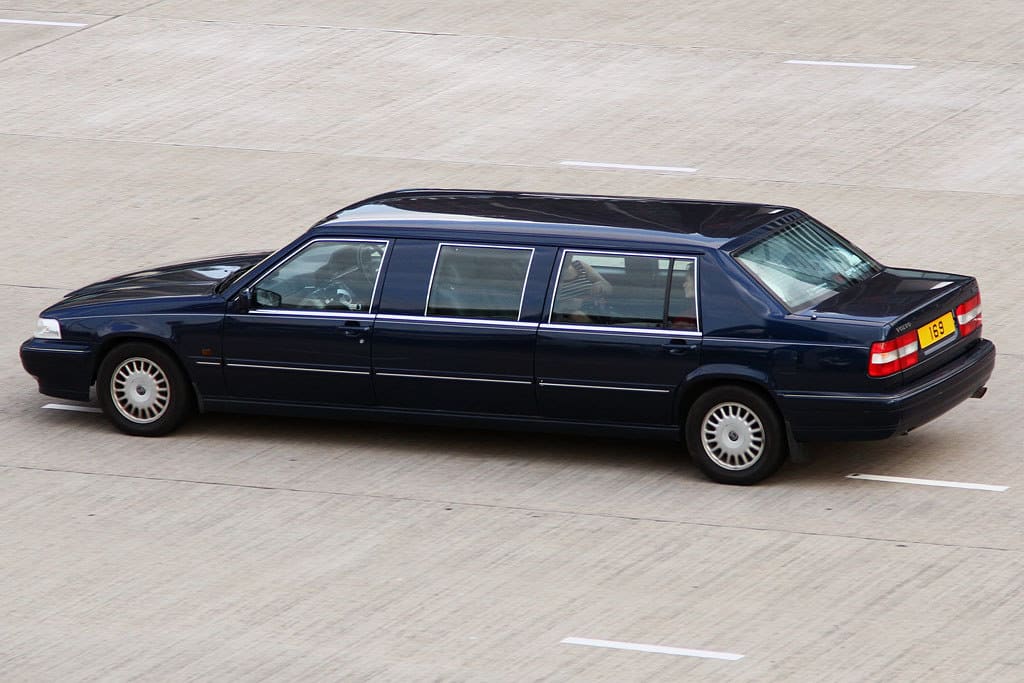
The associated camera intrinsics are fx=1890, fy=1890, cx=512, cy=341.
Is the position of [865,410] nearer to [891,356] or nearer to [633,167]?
[891,356]

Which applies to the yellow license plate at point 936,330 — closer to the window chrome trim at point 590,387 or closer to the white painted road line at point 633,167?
the window chrome trim at point 590,387

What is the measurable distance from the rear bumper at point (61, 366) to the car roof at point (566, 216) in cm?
165

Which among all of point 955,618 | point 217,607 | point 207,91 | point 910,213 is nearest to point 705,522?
point 955,618

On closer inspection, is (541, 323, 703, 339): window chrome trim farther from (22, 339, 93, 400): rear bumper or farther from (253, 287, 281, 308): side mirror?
(22, 339, 93, 400): rear bumper

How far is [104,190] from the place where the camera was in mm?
17062

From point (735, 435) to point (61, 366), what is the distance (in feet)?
13.3

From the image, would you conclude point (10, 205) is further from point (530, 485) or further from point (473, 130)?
point (530, 485)

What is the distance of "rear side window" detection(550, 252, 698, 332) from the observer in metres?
10.1

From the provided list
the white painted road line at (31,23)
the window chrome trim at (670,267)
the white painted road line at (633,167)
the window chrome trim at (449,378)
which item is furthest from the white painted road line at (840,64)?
the window chrome trim at (449,378)

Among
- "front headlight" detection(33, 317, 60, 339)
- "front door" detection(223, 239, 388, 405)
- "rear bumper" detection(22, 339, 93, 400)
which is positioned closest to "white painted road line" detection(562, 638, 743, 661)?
"front door" detection(223, 239, 388, 405)

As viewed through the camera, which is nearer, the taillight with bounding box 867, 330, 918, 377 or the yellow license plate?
the taillight with bounding box 867, 330, 918, 377

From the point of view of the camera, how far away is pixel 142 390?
11164 mm

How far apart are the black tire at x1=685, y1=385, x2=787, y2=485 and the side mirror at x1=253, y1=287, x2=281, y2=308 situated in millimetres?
2470

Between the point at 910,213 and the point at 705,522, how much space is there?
262 inches
